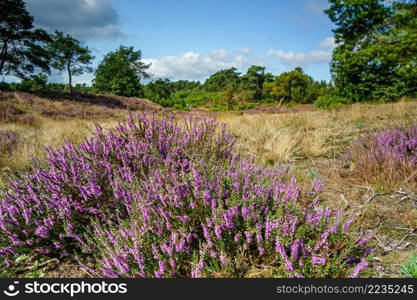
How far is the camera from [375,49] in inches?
816

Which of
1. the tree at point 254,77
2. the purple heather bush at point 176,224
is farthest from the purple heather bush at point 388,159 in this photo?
the tree at point 254,77

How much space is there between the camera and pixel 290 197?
2.12 metres

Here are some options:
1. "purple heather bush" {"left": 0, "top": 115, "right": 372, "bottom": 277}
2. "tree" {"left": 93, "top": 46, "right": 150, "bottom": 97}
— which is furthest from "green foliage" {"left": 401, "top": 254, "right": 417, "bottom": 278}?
"tree" {"left": 93, "top": 46, "right": 150, "bottom": 97}

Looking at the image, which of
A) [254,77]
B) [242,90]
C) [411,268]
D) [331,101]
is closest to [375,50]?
[331,101]

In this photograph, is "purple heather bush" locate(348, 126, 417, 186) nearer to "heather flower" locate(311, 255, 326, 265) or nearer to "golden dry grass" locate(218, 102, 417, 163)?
"golden dry grass" locate(218, 102, 417, 163)

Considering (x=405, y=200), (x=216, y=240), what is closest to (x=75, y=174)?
(x=216, y=240)

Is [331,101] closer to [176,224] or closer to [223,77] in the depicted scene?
[176,224]

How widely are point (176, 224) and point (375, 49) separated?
23798mm

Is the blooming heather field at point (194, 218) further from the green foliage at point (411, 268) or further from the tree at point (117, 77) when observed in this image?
the tree at point (117, 77)

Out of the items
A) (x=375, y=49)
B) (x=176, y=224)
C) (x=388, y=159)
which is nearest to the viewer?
(x=176, y=224)

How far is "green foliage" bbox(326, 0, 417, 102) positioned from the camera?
65.6 ft

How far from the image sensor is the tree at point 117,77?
5100cm

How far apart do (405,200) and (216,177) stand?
183cm

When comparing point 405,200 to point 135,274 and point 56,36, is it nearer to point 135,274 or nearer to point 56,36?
point 135,274
